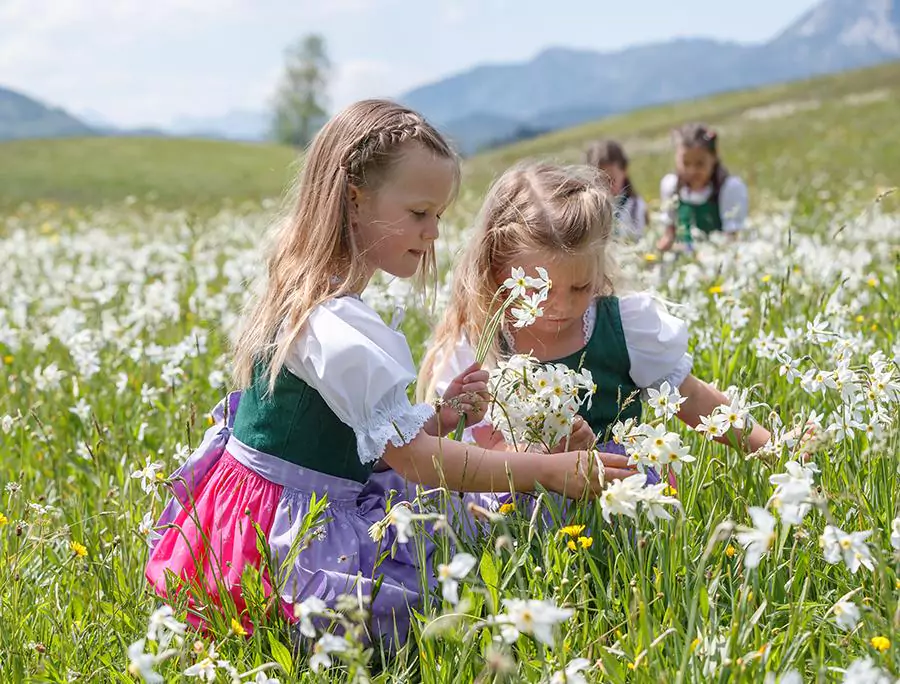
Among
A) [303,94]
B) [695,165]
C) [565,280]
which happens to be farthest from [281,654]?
[303,94]

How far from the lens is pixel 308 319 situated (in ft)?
7.92

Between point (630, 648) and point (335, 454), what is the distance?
38.0 inches

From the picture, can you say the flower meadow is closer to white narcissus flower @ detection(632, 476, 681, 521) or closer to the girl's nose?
white narcissus flower @ detection(632, 476, 681, 521)

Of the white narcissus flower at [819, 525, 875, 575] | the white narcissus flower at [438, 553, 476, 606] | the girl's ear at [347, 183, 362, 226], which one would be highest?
the girl's ear at [347, 183, 362, 226]

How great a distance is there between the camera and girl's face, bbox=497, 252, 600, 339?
282cm

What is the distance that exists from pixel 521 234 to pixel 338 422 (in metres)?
0.83

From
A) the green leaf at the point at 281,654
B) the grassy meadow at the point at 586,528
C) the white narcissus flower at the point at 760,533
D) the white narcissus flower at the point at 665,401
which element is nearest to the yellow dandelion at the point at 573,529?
the grassy meadow at the point at 586,528

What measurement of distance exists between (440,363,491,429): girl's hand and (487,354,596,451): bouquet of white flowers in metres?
0.04

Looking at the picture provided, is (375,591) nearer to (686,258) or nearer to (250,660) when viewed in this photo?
(250,660)

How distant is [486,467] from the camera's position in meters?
2.32

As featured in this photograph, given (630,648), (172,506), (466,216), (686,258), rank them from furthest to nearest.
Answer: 1. (466,216)
2. (686,258)
3. (172,506)
4. (630,648)

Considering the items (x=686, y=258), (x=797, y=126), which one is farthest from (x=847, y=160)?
(x=686, y=258)

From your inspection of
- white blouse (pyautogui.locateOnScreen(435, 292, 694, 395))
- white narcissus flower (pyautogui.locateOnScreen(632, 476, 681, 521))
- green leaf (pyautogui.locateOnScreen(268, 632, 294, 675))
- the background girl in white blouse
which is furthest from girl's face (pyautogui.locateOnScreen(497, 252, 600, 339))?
green leaf (pyautogui.locateOnScreen(268, 632, 294, 675))

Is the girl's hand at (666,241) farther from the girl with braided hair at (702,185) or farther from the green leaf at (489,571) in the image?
the green leaf at (489,571)
